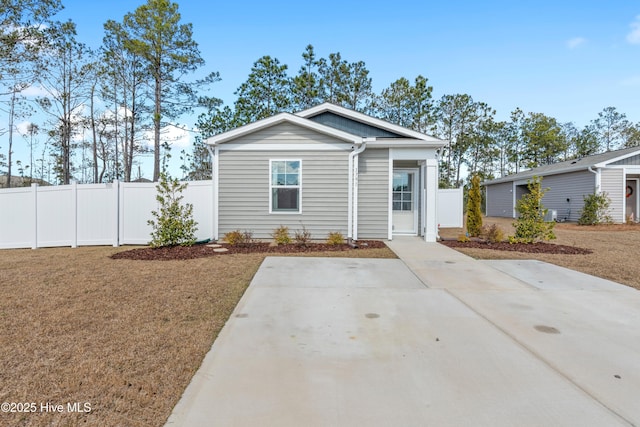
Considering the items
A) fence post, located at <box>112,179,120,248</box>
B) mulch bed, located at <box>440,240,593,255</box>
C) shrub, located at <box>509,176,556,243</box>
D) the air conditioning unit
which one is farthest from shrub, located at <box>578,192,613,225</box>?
fence post, located at <box>112,179,120,248</box>

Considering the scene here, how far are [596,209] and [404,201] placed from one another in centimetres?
1192

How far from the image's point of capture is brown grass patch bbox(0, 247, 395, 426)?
215 centimetres

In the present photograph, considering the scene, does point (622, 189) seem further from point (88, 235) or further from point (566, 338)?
point (88, 235)

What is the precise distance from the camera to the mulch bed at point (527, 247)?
27.5ft

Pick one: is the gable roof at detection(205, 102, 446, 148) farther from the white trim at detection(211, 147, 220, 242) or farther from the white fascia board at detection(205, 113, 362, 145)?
the white trim at detection(211, 147, 220, 242)

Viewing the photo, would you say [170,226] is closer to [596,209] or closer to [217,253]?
[217,253]

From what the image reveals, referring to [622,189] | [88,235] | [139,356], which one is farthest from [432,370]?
[622,189]

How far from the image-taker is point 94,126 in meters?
22.3

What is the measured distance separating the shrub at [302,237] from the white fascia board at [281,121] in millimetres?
2768

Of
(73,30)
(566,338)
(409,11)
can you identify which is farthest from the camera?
(73,30)

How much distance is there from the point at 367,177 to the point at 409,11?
21.1 ft

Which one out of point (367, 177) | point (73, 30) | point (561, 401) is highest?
point (73, 30)

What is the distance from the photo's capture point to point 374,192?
10.1m

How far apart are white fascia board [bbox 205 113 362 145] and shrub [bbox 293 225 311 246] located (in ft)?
9.08
